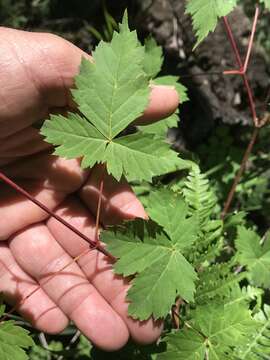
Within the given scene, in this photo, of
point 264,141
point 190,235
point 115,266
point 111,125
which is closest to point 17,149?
point 111,125

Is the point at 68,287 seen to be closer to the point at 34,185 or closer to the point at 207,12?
the point at 34,185

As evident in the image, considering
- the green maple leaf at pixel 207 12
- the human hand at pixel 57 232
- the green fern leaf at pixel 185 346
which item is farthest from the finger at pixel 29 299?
the green maple leaf at pixel 207 12

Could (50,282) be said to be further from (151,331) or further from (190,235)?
(190,235)

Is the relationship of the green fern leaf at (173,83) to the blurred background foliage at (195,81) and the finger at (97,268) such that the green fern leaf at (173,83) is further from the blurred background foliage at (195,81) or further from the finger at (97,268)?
the finger at (97,268)

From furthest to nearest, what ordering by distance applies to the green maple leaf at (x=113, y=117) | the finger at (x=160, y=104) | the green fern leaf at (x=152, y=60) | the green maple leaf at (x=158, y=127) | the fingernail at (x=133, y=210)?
the green fern leaf at (x=152, y=60) → the green maple leaf at (x=158, y=127) → the fingernail at (x=133, y=210) → the finger at (x=160, y=104) → the green maple leaf at (x=113, y=117)

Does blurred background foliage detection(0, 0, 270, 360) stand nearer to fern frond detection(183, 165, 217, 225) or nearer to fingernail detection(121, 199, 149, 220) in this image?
fern frond detection(183, 165, 217, 225)
